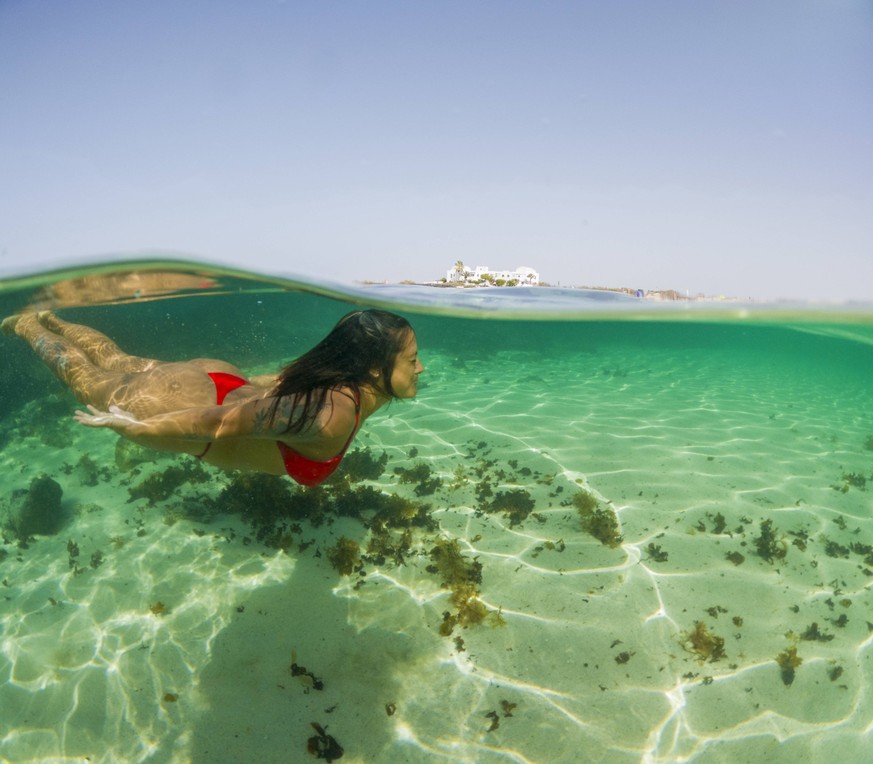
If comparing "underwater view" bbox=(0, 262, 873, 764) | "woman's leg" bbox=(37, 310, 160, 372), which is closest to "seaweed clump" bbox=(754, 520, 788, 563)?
"underwater view" bbox=(0, 262, 873, 764)

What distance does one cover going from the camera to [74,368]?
17.8 feet

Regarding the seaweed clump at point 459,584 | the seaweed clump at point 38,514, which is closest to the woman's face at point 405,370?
the seaweed clump at point 459,584

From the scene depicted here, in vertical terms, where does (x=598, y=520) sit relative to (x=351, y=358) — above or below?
below

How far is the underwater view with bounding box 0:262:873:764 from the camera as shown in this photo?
4.20 metres

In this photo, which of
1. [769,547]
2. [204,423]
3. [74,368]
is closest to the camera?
[204,423]

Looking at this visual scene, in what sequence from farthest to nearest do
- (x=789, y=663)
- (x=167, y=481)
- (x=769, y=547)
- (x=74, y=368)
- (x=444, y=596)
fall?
(x=167, y=481)
(x=769, y=547)
(x=444, y=596)
(x=74, y=368)
(x=789, y=663)

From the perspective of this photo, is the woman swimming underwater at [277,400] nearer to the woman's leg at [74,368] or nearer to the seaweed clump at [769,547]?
the woman's leg at [74,368]

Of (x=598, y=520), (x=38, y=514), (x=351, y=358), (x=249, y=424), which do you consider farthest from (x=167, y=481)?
(x=598, y=520)

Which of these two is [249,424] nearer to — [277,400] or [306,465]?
[277,400]

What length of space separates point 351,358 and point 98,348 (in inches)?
179

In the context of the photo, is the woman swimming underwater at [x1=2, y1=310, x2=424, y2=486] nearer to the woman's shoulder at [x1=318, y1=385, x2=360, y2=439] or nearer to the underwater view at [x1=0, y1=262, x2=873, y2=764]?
the woman's shoulder at [x1=318, y1=385, x2=360, y2=439]

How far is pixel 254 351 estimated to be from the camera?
2298 cm

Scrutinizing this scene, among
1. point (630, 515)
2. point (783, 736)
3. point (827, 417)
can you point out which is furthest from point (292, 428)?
point (827, 417)

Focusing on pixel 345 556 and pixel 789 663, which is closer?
pixel 789 663
